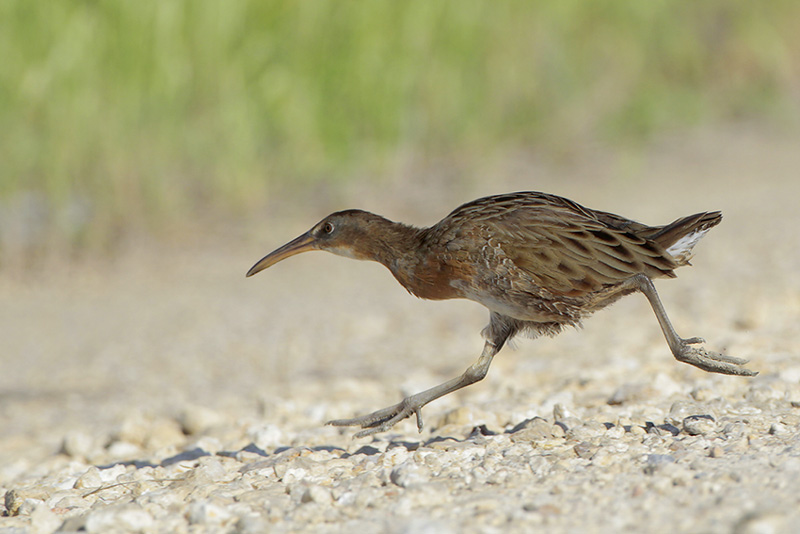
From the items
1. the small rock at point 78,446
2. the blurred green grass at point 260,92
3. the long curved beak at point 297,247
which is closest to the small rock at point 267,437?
the long curved beak at point 297,247

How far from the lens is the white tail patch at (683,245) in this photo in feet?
10.9

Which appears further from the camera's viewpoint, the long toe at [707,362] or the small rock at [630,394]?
the small rock at [630,394]

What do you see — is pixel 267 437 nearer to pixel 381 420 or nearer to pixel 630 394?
pixel 381 420

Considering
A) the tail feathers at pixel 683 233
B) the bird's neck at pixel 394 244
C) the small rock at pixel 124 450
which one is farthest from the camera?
the small rock at pixel 124 450

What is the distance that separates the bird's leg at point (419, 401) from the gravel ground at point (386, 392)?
0.10 metres

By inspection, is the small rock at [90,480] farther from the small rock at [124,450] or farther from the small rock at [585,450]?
the small rock at [585,450]

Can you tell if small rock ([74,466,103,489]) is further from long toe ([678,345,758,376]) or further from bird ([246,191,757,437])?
long toe ([678,345,758,376])

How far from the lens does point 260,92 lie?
7.80 metres

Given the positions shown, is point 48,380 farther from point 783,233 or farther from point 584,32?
point 584,32

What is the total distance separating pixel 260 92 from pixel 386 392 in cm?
381

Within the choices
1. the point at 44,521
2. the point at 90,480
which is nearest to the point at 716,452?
the point at 44,521

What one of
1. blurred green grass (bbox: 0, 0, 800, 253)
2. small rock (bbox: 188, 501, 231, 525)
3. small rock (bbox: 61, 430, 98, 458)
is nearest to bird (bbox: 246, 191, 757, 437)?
small rock (bbox: 188, 501, 231, 525)

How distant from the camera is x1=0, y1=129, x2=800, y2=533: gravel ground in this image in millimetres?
2402

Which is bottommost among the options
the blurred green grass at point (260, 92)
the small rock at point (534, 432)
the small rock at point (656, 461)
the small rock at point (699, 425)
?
the small rock at point (656, 461)
